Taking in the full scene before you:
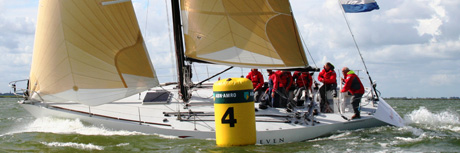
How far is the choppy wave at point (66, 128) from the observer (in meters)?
9.27

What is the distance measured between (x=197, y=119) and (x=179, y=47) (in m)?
1.88

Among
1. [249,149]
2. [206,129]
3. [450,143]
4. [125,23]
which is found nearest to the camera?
[249,149]

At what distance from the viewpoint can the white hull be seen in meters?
8.42

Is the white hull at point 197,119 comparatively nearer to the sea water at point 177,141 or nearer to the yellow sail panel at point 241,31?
the sea water at point 177,141

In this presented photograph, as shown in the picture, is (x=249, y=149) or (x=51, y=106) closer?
(x=249, y=149)

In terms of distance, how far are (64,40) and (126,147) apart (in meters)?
2.45

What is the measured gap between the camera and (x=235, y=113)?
6.69 metres

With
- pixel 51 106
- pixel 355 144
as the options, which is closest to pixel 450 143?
pixel 355 144

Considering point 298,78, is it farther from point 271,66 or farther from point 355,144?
point 355,144

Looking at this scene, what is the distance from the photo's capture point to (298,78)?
35.8 ft

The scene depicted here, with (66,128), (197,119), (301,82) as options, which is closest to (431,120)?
(301,82)

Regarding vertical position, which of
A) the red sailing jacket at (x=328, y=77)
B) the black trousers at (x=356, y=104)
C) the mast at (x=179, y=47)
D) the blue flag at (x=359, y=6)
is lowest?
the black trousers at (x=356, y=104)

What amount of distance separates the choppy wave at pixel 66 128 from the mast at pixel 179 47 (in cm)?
176

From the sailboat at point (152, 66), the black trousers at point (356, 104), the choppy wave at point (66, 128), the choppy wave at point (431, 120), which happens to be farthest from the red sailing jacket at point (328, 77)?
the choppy wave at point (66, 128)
